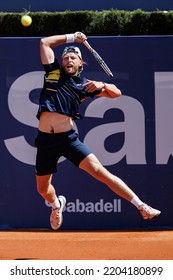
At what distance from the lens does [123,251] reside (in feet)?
27.6

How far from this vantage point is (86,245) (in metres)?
9.05

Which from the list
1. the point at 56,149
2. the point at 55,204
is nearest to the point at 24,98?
the point at 55,204

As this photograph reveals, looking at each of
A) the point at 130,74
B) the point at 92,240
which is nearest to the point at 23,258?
the point at 92,240

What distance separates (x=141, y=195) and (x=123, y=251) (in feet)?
7.40

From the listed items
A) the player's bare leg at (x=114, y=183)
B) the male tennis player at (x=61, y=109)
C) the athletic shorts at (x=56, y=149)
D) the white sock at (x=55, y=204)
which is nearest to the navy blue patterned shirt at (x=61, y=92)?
the male tennis player at (x=61, y=109)

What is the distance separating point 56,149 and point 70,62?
978mm

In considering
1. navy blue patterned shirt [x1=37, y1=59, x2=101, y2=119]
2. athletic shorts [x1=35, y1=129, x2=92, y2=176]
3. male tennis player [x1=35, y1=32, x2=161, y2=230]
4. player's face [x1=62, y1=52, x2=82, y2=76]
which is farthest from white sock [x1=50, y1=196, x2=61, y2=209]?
player's face [x1=62, y1=52, x2=82, y2=76]

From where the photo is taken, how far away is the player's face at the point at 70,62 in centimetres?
809

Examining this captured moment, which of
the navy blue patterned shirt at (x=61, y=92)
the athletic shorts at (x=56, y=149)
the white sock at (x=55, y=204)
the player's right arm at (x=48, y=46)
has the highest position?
the player's right arm at (x=48, y=46)

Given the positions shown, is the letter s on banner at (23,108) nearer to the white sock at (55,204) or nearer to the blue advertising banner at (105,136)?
the blue advertising banner at (105,136)

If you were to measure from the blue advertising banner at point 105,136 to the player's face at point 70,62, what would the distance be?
244 centimetres

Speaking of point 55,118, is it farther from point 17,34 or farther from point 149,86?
point 17,34

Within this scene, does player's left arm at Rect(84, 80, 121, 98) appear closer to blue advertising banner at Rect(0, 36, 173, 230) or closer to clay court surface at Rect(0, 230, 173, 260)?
clay court surface at Rect(0, 230, 173, 260)
